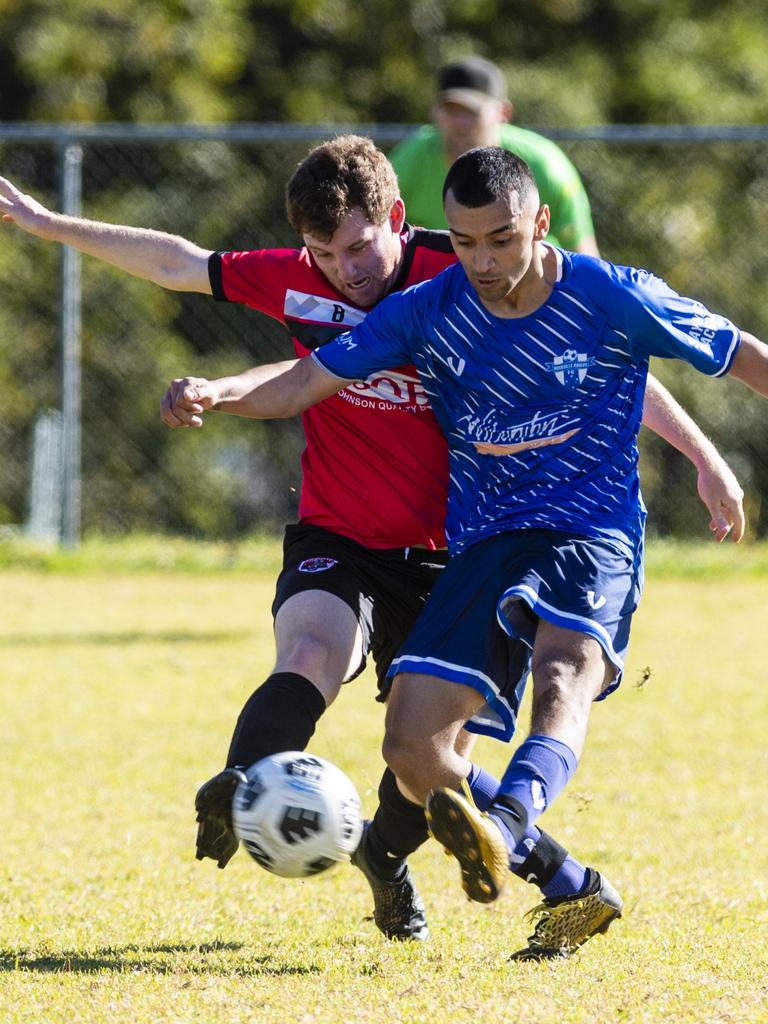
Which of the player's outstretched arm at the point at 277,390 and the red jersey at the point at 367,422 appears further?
the red jersey at the point at 367,422

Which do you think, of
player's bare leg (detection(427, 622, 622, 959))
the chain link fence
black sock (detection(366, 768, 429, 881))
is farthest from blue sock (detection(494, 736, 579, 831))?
the chain link fence

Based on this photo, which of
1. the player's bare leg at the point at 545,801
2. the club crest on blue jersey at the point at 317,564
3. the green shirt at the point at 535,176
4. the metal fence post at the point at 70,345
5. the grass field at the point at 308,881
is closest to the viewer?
the player's bare leg at the point at 545,801

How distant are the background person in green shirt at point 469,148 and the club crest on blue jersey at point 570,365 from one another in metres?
2.64

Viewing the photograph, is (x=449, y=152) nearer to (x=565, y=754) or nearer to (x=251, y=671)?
(x=251, y=671)

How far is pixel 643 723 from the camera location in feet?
23.6

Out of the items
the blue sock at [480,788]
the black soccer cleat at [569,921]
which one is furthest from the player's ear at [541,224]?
the black soccer cleat at [569,921]

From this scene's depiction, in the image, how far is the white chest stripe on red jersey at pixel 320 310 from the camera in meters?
4.32

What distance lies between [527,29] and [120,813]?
1005cm

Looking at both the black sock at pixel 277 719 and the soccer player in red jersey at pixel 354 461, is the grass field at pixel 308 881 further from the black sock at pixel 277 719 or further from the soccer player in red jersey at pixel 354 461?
the black sock at pixel 277 719

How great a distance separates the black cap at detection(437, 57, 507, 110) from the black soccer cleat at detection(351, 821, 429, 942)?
12.6 ft

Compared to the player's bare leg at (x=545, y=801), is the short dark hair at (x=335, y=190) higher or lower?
higher

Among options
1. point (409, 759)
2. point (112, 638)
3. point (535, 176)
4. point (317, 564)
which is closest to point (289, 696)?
point (409, 759)

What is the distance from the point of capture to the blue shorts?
3764 mm

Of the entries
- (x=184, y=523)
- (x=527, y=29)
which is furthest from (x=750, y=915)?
(x=527, y=29)
